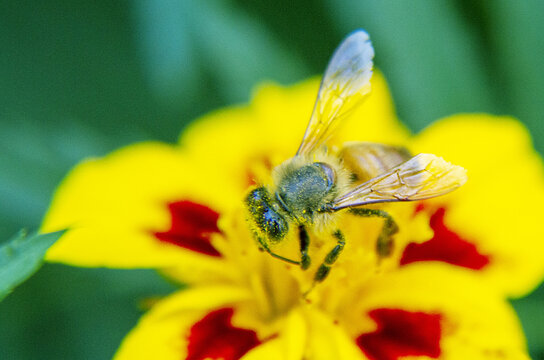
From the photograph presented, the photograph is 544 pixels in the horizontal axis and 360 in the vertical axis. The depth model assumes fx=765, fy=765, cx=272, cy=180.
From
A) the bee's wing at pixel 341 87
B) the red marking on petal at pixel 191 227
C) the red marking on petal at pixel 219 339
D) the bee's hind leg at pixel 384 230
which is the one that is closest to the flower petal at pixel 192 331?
the red marking on petal at pixel 219 339

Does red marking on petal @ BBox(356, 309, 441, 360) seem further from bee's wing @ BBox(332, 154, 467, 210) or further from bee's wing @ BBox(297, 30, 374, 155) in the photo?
bee's wing @ BBox(297, 30, 374, 155)

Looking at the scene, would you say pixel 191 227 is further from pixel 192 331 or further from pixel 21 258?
pixel 21 258

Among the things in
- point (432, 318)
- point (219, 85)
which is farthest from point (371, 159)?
point (219, 85)

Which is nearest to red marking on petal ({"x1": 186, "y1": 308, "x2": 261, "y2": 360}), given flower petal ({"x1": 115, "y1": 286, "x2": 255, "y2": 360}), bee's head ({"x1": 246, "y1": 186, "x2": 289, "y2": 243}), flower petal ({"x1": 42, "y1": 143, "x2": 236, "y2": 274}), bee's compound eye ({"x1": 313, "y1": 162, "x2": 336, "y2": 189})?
flower petal ({"x1": 115, "y1": 286, "x2": 255, "y2": 360})

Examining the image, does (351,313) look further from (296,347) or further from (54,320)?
(54,320)

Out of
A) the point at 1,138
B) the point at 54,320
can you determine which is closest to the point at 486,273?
the point at 54,320

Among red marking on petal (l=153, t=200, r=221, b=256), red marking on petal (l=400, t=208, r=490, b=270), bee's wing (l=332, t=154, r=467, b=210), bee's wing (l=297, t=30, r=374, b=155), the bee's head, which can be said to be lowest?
red marking on petal (l=400, t=208, r=490, b=270)
